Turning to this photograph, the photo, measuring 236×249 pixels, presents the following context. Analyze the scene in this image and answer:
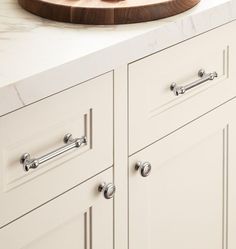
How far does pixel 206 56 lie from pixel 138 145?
262mm

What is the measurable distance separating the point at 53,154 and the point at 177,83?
356 millimetres

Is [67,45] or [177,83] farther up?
[67,45]

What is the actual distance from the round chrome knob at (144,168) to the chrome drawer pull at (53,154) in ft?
0.53

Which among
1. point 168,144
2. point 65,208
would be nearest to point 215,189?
point 168,144

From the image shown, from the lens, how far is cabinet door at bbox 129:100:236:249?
4.54 feet

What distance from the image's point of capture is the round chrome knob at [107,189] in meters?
1.26

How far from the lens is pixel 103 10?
4.25 feet

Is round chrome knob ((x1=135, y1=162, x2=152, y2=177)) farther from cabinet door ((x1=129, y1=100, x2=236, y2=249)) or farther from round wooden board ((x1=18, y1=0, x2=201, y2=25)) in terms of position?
round wooden board ((x1=18, y1=0, x2=201, y2=25))

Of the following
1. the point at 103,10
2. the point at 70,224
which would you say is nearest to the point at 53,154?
the point at 70,224

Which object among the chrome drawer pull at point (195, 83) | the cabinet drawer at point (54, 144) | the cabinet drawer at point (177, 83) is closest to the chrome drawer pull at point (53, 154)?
the cabinet drawer at point (54, 144)

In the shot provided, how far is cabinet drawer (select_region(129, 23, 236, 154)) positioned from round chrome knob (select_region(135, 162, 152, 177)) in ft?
0.10

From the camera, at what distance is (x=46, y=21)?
135 centimetres

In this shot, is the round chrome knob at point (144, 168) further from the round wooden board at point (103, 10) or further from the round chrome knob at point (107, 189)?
the round wooden board at point (103, 10)

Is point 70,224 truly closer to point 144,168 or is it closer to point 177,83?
point 144,168
